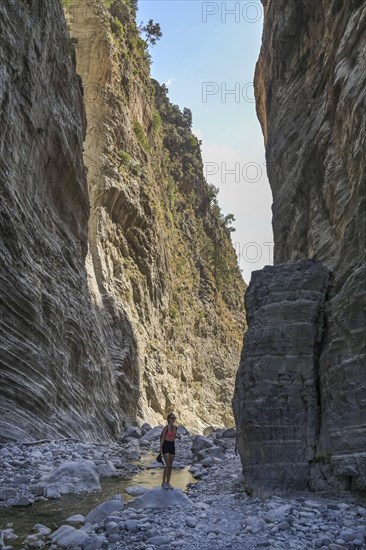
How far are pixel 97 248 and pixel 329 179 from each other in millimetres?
15872

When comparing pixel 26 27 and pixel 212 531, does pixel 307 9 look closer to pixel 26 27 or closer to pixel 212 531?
pixel 26 27

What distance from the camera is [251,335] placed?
31.7 feet

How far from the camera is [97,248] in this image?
2612 cm

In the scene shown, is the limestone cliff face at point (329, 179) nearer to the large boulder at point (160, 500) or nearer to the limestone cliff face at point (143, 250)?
the large boulder at point (160, 500)

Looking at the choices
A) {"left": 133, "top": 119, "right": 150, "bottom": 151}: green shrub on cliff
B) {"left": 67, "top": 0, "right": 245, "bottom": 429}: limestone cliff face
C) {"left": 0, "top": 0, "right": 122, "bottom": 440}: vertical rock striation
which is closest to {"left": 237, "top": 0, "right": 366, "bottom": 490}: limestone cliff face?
{"left": 0, "top": 0, "right": 122, "bottom": 440}: vertical rock striation

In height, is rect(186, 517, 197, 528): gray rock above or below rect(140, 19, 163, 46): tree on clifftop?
below

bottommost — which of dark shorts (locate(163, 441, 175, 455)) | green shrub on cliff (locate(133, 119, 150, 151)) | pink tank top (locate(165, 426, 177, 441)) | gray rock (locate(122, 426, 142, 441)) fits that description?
gray rock (locate(122, 426, 142, 441))

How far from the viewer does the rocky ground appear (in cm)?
566

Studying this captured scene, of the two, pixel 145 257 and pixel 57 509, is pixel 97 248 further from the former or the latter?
pixel 57 509

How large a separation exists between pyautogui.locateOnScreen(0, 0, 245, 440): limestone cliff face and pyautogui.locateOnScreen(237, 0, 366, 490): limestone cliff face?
6.81 meters

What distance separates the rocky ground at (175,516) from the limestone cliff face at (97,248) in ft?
8.09

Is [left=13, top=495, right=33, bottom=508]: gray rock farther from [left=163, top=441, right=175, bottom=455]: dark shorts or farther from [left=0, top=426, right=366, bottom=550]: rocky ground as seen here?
[left=163, top=441, right=175, bottom=455]: dark shorts

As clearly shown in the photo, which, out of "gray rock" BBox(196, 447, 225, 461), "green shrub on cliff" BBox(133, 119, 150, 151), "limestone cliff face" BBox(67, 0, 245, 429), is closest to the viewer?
"gray rock" BBox(196, 447, 225, 461)

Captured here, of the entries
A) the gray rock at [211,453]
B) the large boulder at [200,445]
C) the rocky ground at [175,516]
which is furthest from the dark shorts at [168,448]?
the large boulder at [200,445]
